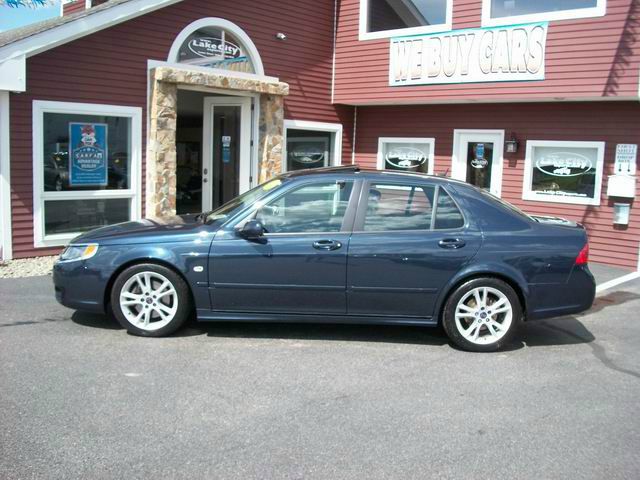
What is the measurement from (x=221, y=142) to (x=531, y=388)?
26.8 ft

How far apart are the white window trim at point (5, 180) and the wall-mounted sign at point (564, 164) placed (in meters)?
8.20

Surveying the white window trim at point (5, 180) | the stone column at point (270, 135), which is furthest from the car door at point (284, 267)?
the stone column at point (270, 135)

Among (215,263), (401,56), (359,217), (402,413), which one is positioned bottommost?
(402,413)

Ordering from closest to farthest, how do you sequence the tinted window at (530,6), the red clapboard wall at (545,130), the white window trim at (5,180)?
the white window trim at (5,180) < the tinted window at (530,6) < the red clapboard wall at (545,130)

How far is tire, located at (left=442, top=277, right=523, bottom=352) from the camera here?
5566 mm

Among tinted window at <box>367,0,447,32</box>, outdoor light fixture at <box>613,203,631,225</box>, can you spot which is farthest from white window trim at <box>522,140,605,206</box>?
tinted window at <box>367,0,447,32</box>

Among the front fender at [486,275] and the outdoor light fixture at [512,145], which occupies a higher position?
the outdoor light fixture at [512,145]

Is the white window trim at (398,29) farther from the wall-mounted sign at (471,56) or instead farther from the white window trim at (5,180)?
the white window trim at (5,180)

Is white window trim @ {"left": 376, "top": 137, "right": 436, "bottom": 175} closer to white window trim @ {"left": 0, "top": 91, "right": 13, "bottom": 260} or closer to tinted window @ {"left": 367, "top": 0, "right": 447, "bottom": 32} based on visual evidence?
tinted window @ {"left": 367, "top": 0, "right": 447, "bottom": 32}

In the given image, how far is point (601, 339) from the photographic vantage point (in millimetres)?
6203

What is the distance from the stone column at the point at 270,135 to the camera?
447 inches

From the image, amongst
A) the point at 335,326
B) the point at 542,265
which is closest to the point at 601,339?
the point at 542,265

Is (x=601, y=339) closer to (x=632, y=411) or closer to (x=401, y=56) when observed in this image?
(x=632, y=411)

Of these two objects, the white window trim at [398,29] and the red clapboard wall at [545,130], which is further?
the white window trim at [398,29]
